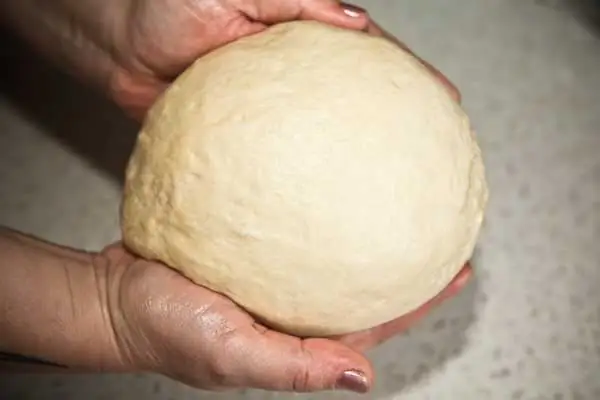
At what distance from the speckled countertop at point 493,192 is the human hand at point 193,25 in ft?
0.77

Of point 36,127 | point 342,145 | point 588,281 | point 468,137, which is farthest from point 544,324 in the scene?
point 36,127

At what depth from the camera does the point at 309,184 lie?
0.76 metres

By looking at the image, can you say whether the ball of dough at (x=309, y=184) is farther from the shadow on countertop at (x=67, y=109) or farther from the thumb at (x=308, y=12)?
the shadow on countertop at (x=67, y=109)

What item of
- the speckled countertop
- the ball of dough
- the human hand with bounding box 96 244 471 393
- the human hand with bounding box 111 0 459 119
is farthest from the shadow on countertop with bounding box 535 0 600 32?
the human hand with bounding box 96 244 471 393

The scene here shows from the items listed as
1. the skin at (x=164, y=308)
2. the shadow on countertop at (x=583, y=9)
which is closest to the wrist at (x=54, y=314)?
the skin at (x=164, y=308)

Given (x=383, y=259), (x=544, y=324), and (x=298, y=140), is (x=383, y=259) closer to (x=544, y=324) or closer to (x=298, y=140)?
(x=298, y=140)

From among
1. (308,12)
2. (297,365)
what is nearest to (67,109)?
(308,12)

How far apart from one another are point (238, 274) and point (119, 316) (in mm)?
136

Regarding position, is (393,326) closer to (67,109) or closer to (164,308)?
(164,308)

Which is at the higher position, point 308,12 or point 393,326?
point 308,12

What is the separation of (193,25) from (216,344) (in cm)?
33

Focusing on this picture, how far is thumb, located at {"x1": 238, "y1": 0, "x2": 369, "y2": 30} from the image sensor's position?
2.85 ft

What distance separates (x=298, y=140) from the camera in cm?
76

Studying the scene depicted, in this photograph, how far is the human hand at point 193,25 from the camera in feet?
2.88
